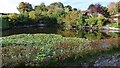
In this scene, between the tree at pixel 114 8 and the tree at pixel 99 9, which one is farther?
the tree at pixel 99 9

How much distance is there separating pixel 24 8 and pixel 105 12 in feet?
42.9

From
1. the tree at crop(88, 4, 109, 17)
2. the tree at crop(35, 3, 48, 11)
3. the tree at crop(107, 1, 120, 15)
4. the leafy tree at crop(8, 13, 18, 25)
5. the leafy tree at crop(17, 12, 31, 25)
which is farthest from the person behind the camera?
the tree at crop(35, 3, 48, 11)

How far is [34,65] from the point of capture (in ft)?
19.6

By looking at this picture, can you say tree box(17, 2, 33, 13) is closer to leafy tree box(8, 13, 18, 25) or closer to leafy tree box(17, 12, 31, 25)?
leafy tree box(17, 12, 31, 25)

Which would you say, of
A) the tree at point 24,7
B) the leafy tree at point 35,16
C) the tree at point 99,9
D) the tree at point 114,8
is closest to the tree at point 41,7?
the tree at point 24,7

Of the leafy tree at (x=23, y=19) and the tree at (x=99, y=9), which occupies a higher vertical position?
the tree at (x=99, y=9)

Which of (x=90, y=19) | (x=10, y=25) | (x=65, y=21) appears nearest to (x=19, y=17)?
(x=10, y=25)

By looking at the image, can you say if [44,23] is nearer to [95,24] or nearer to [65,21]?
[65,21]

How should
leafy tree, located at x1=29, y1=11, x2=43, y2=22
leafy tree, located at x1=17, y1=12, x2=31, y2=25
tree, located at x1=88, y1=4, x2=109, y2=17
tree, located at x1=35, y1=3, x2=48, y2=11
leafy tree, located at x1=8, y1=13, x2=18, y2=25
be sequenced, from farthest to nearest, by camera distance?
tree, located at x1=35, y1=3, x2=48, y2=11
tree, located at x1=88, y1=4, x2=109, y2=17
leafy tree, located at x1=29, y1=11, x2=43, y2=22
leafy tree, located at x1=17, y1=12, x2=31, y2=25
leafy tree, located at x1=8, y1=13, x2=18, y2=25

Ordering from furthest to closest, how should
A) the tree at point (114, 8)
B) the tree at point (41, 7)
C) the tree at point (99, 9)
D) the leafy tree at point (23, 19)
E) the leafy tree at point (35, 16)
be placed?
the tree at point (41, 7), the tree at point (99, 9), the tree at point (114, 8), the leafy tree at point (35, 16), the leafy tree at point (23, 19)

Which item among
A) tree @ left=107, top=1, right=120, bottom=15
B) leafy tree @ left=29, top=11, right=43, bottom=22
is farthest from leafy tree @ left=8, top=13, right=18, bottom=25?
tree @ left=107, top=1, right=120, bottom=15

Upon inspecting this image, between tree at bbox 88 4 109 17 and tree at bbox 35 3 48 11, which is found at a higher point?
tree at bbox 35 3 48 11

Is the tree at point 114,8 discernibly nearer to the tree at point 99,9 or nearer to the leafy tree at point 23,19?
the tree at point 99,9

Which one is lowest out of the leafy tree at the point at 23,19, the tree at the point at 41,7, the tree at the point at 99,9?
the leafy tree at the point at 23,19
